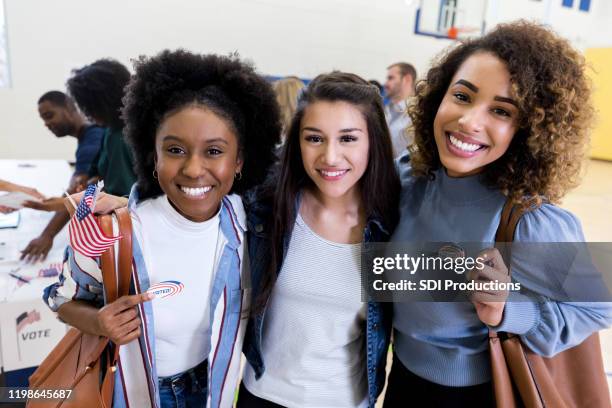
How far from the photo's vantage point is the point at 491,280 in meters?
1.05

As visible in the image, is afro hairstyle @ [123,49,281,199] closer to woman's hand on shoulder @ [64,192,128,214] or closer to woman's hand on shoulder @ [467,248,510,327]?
woman's hand on shoulder @ [64,192,128,214]

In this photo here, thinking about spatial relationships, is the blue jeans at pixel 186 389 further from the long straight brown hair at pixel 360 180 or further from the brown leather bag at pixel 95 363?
the long straight brown hair at pixel 360 180

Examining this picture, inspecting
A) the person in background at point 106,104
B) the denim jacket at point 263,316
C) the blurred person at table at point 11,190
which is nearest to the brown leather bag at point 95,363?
the denim jacket at point 263,316

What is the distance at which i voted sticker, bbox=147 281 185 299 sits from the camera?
113 cm

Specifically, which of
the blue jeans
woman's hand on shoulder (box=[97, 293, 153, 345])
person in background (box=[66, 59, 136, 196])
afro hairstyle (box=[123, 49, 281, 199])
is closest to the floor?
the blue jeans

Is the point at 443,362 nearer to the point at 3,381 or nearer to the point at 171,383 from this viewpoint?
the point at 171,383

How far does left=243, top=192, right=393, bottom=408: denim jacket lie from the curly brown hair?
0.45m

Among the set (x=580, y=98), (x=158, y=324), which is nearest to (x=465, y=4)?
(x=580, y=98)

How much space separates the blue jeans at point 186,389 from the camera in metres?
1.32

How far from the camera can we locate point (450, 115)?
1239 millimetres

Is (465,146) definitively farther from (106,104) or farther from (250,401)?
(106,104)

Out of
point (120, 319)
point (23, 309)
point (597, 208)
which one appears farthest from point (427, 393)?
point (597, 208)

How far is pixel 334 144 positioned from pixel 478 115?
0.42m

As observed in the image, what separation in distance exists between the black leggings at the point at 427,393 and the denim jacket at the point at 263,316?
0.06 m
